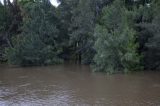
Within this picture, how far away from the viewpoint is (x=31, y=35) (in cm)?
3562

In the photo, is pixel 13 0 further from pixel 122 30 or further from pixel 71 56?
pixel 122 30

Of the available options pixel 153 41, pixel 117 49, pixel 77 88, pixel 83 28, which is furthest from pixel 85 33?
pixel 77 88

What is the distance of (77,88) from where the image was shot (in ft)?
73.3

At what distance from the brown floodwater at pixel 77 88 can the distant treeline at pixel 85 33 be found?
229 cm

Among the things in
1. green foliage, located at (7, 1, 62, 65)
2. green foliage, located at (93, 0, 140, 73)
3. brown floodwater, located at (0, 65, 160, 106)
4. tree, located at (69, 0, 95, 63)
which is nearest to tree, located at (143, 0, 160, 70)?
green foliage, located at (93, 0, 140, 73)

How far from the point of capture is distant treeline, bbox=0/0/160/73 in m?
28.6

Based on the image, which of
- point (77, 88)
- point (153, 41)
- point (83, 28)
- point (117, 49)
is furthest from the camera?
point (83, 28)

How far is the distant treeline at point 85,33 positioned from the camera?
28.6m

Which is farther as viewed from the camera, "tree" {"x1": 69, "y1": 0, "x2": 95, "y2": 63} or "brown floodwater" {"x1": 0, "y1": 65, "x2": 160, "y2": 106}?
"tree" {"x1": 69, "y1": 0, "x2": 95, "y2": 63}

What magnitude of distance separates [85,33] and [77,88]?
1375cm

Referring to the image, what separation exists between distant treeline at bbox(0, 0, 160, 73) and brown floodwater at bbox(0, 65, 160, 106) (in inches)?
90.2

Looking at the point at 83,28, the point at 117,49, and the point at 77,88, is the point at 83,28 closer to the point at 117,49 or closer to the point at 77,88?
the point at 117,49

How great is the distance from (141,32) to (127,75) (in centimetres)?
584

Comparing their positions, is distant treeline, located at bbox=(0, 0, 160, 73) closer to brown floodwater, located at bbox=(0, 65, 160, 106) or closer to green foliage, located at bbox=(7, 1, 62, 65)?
green foliage, located at bbox=(7, 1, 62, 65)
